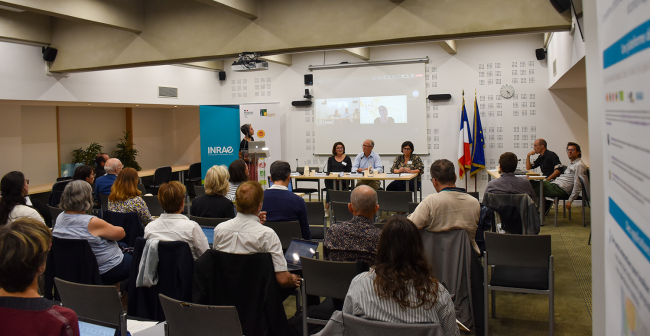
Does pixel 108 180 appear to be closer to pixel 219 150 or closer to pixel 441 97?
pixel 219 150

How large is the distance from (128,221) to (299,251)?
1.78 meters

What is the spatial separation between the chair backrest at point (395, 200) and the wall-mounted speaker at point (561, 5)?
2564 mm

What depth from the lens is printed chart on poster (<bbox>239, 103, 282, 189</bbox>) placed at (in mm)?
10297

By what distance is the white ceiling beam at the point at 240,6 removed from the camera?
5.05 m

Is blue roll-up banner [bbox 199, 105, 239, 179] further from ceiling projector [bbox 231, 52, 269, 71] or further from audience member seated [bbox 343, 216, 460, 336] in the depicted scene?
audience member seated [bbox 343, 216, 460, 336]

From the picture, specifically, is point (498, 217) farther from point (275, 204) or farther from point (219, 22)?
point (219, 22)

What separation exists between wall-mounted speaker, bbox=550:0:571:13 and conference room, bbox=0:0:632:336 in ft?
0.36

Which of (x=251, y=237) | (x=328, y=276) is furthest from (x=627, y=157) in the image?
(x=251, y=237)

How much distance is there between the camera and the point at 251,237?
2.76m

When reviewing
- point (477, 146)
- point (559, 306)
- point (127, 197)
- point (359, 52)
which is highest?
point (359, 52)

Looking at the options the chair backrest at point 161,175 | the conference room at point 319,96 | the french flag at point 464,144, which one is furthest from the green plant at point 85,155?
the french flag at point 464,144

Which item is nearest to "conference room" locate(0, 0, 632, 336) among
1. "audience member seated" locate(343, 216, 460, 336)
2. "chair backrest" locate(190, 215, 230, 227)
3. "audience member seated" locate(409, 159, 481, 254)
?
"audience member seated" locate(409, 159, 481, 254)

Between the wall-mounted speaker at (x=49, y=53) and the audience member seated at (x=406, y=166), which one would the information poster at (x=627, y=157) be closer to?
the audience member seated at (x=406, y=166)

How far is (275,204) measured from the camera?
3.90 meters
